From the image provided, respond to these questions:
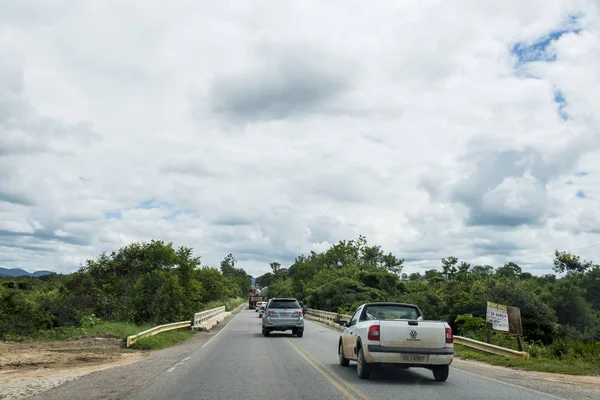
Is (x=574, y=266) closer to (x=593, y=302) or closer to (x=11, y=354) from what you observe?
(x=593, y=302)

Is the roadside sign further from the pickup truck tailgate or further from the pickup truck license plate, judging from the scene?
the pickup truck license plate

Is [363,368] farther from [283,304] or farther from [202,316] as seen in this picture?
[202,316]

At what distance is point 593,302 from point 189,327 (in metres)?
39.6

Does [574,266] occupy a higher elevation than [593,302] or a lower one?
higher

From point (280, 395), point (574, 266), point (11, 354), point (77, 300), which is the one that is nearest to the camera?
point (280, 395)

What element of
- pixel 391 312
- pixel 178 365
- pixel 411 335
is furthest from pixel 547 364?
pixel 178 365

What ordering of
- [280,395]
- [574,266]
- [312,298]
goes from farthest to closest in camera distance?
[312,298]
[574,266]
[280,395]

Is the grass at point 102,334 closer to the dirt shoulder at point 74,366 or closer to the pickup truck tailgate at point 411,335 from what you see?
the dirt shoulder at point 74,366

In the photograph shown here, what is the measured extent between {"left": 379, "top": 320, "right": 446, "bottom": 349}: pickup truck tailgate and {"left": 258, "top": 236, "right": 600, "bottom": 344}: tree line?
46.4ft

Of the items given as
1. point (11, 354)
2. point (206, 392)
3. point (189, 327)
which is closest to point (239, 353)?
point (11, 354)

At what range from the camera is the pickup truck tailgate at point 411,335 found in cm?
1210

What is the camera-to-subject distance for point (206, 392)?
1045 centimetres

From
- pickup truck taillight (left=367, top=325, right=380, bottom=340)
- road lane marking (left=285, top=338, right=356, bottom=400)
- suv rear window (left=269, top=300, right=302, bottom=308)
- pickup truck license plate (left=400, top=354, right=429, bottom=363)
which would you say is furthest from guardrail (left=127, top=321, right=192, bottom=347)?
pickup truck license plate (left=400, top=354, right=429, bottom=363)

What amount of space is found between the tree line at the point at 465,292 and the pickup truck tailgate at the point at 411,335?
14.1 meters
